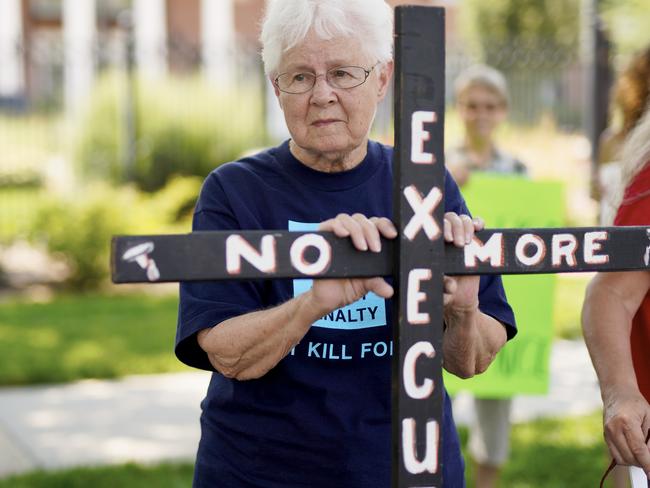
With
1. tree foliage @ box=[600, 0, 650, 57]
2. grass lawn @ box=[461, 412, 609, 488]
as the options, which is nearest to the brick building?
tree foliage @ box=[600, 0, 650, 57]

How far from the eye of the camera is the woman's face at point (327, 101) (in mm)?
1800

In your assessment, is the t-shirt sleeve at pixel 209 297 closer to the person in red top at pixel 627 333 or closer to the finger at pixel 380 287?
the finger at pixel 380 287

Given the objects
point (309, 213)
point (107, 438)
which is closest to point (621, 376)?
point (309, 213)

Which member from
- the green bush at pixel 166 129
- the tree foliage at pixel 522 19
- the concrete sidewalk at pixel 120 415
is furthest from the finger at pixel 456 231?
the tree foliage at pixel 522 19

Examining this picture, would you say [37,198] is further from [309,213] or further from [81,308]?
[309,213]

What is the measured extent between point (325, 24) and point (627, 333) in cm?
95

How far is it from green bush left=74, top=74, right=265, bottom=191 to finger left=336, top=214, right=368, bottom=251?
11543 mm

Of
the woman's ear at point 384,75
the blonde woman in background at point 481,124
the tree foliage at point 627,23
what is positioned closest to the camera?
the woman's ear at point 384,75

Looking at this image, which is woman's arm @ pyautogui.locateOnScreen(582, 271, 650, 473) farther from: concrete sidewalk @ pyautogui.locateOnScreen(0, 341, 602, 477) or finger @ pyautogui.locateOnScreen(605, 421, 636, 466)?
concrete sidewalk @ pyautogui.locateOnScreen(0, 341, 602, 477)

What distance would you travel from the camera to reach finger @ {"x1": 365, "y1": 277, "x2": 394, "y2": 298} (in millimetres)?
1550

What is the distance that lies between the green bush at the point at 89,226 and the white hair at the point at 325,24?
25.2 feet

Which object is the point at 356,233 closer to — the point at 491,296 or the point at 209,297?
the point at 209,297

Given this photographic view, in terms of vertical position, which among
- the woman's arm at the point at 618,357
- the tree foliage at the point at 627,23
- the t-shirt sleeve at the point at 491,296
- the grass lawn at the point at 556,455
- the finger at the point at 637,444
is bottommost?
the grass lawn at the point at 556,455

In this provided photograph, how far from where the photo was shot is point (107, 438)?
5242 mm
